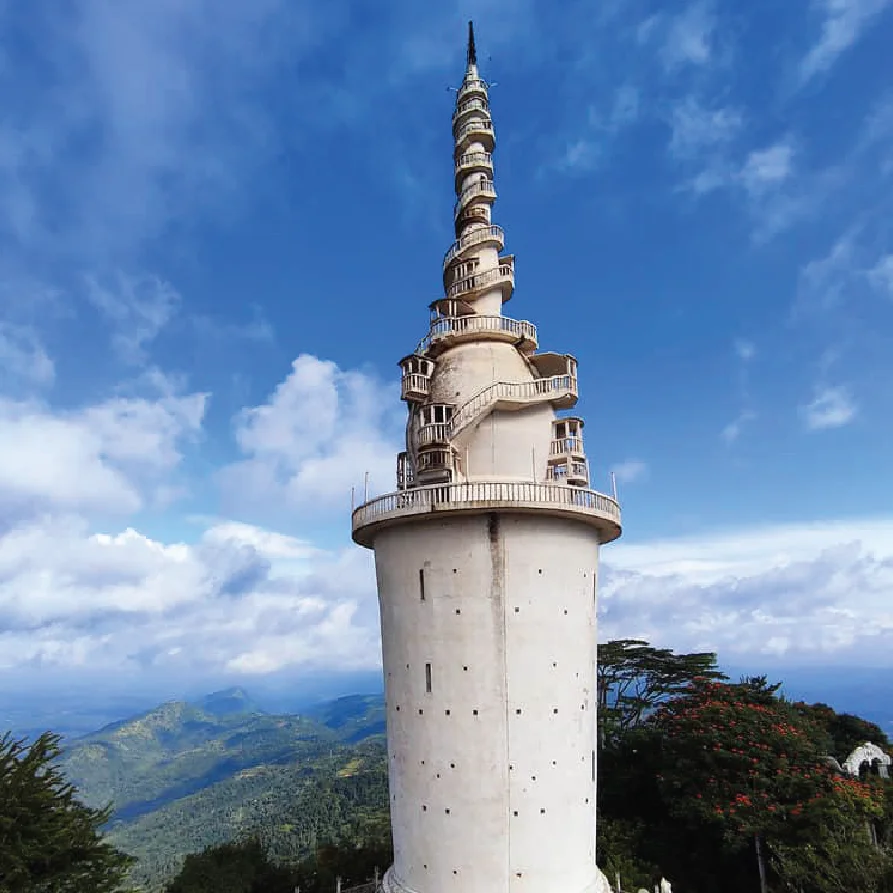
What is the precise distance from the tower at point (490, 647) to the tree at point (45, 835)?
9184mm

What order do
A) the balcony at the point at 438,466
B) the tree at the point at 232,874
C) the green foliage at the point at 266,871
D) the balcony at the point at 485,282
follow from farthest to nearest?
the green foliage at the point at 266,871
the tree at the point at 232,874
the balcony at the point at 485,282
the balcony at the point at 438,466

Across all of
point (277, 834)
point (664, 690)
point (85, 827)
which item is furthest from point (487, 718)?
point (277, 834)

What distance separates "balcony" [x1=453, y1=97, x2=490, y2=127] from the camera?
95.5ft

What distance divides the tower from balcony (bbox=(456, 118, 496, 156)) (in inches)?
476

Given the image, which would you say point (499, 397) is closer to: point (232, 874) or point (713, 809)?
point (713, 809)

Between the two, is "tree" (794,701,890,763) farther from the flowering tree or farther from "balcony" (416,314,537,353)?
"balcony" (416,314,537,353)

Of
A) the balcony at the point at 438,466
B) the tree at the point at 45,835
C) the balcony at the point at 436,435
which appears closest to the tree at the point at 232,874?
the tree at the point at 45,835

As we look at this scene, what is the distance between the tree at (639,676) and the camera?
43.1 metres

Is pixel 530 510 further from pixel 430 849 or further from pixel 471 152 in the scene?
pixel 471 152

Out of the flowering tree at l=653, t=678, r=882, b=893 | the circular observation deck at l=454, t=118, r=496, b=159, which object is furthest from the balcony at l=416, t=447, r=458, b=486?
the flowering tree at l=653, t=678, r=882, b=893

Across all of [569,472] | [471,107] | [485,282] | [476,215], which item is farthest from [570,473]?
[471,107]

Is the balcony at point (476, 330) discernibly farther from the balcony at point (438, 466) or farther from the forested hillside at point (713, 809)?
the forested hillside at point (713, 809)

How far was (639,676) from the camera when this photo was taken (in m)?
45.8

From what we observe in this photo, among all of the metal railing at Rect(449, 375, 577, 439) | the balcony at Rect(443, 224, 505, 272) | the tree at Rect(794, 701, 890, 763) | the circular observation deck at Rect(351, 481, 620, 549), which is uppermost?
the balcony at Rect(443, 224, 505, 272)
